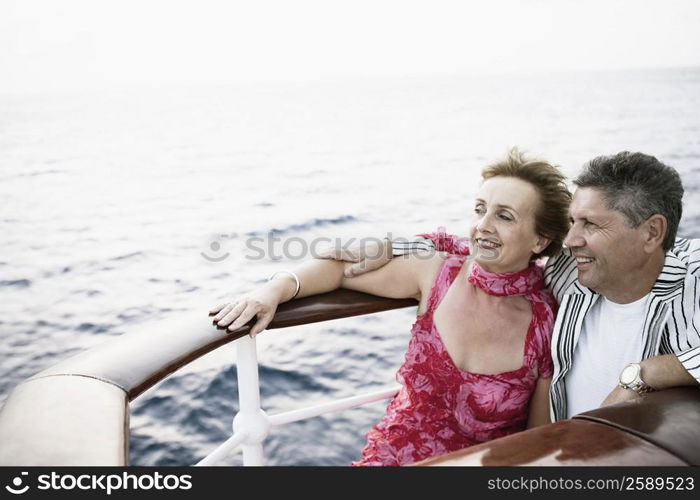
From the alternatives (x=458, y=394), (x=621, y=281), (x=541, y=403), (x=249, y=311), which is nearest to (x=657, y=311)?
(x=621, y=281)

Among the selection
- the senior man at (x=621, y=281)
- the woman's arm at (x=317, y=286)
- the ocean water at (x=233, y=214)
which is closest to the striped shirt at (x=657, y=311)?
the senior man at (x=621, y=281)

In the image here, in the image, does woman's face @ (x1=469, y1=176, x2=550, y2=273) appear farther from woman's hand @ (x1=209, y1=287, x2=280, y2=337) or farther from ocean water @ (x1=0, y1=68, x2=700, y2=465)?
ocean water @ (x1=0, y1=68, x2=700, y2=465)

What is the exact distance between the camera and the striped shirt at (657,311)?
4.92 ft

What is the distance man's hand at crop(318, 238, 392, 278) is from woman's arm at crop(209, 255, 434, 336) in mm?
17

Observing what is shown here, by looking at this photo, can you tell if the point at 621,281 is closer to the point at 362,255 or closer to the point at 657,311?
the point at 657,311

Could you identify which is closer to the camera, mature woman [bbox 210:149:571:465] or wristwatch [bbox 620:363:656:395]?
wristwatch [bbox 620:363:656:395]

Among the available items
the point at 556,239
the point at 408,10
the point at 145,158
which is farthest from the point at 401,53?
the point at 556,239

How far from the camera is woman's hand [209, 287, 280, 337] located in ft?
4.76

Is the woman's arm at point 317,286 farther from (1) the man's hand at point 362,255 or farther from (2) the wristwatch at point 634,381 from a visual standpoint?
(2) the wristwatch at point 634,381

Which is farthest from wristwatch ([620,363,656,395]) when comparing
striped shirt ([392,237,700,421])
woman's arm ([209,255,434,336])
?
woman's arm ([209,255,434,336])

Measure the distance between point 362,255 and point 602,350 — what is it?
717 mm

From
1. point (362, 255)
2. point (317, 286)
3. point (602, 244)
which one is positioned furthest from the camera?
point (362, 255)

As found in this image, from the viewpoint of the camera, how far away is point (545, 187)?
180cm

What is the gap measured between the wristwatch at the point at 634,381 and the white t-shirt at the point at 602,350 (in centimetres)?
20
